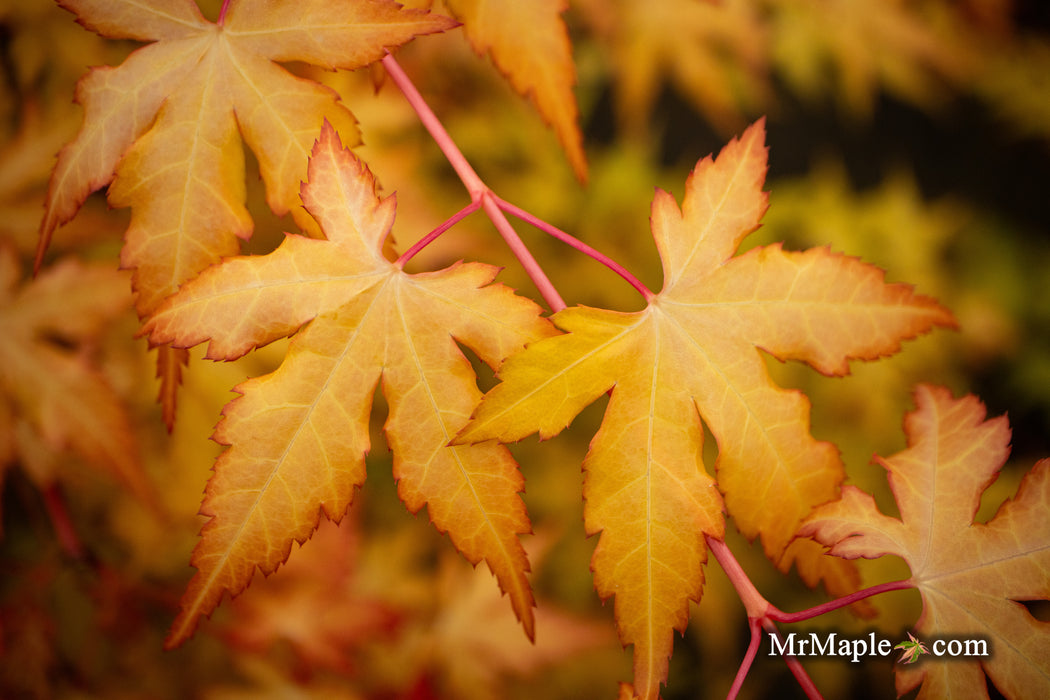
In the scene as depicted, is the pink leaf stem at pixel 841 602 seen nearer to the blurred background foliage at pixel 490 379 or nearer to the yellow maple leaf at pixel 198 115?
the blurred background foliage at pixel 490 379

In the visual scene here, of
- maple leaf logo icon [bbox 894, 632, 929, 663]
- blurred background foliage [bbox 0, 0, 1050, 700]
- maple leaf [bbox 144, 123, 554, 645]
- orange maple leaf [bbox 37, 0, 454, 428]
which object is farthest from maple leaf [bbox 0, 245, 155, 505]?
maple leaf logo icon [bbox 894, 632, 929, 663]

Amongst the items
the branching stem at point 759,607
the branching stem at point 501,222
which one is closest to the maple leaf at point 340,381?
the branching stem at point 501,222

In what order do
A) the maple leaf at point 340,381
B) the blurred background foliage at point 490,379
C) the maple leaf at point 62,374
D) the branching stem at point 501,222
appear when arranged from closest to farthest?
the maple leaf at point 340,381
the branching stem at point 501,222
the maple leaf at point 62,374
the blurred background foliage at point 490,379

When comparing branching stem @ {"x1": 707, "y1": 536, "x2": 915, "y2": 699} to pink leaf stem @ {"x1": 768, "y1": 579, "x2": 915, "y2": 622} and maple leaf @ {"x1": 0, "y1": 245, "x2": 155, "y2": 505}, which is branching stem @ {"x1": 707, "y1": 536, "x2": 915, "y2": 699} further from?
maple leaf @ {"x1": 0, "y1": 245, "x2": 155, "y2": 505}

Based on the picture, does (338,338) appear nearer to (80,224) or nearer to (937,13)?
(80,224)

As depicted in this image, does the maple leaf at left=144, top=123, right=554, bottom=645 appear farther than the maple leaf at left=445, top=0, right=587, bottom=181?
No

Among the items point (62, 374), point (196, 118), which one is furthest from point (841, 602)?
point (62, 374)
